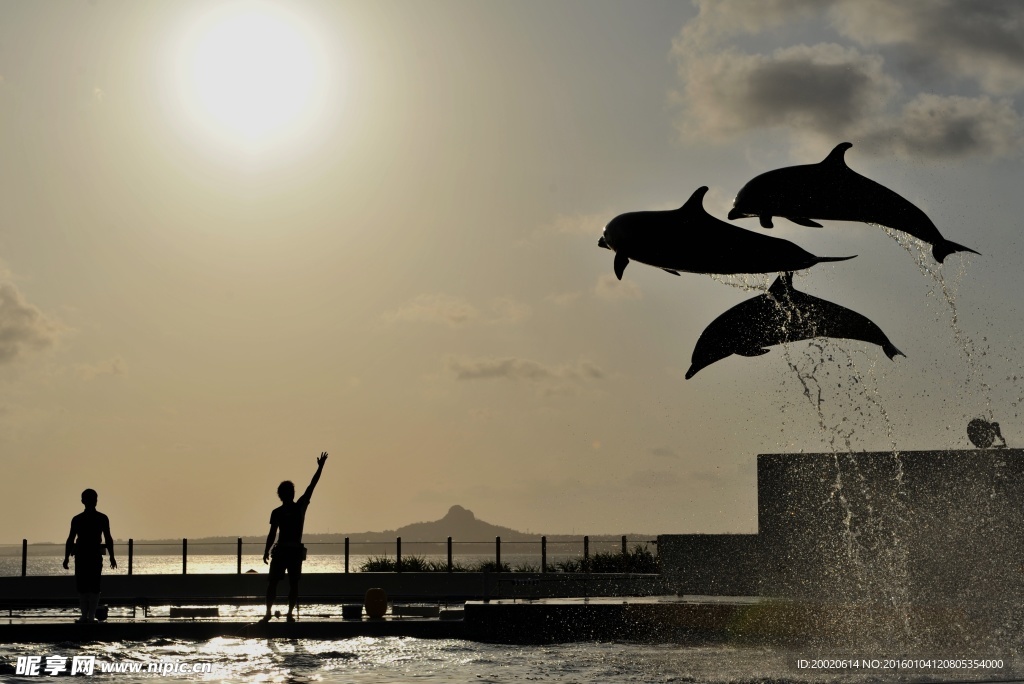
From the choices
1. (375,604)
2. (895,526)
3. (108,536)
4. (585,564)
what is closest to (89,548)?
(108,536)

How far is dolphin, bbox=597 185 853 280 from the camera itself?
711 inches

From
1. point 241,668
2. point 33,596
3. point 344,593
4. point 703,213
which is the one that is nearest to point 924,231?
point 703,213

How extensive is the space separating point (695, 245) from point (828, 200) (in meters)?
2.11

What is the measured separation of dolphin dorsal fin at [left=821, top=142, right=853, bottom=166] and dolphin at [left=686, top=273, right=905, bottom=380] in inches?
121

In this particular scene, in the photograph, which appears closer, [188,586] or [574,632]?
[574,632]

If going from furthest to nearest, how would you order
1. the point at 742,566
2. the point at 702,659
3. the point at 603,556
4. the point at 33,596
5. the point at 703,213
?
1. the point at 603,556
2. the point at 33,596
3. the point at 742,566
4. the point at 703,213
5. the point at 702,659

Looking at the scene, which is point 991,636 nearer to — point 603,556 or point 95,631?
point 95,631

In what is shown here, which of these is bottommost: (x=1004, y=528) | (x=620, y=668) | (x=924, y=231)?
(x=620, y=668)

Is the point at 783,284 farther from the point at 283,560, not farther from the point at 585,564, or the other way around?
the point at 585,564

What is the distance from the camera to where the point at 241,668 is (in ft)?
45.5

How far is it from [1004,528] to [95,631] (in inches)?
608

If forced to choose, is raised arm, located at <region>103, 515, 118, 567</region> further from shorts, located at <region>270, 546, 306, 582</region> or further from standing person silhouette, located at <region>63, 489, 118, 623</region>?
shorts, located at <region>270, 546, 306, 582</region>

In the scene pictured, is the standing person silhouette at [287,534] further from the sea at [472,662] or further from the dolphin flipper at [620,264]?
the dolphin flipper at [620,264]

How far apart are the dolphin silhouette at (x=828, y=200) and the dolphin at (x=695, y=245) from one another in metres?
0.41
